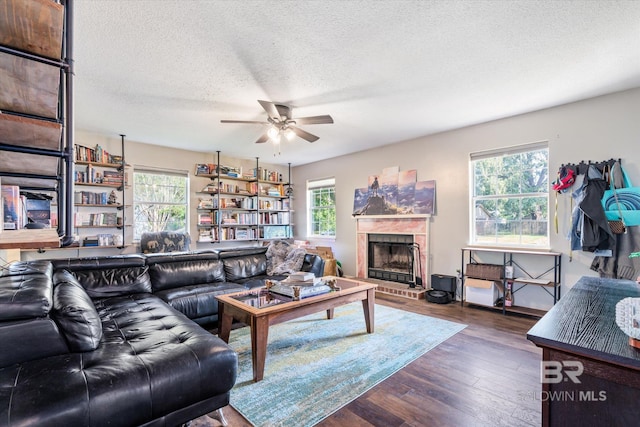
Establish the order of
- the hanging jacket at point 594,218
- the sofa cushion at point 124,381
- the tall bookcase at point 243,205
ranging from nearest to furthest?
the sofa cushion at point 124,381 → the hanging jacket at point 594,218 → the tall bookcase at point 243,205

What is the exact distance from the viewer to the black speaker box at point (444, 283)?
14.0ft

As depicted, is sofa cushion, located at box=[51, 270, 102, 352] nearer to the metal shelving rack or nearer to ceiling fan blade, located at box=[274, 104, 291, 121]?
the metal shelving rack

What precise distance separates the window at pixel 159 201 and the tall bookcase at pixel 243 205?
314 mm

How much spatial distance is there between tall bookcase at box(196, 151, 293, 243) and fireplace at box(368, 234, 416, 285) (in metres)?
2.25

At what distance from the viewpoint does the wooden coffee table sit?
220cm

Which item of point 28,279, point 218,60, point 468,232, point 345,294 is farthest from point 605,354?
point 468,232

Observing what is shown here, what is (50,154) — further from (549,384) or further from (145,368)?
(549,384)

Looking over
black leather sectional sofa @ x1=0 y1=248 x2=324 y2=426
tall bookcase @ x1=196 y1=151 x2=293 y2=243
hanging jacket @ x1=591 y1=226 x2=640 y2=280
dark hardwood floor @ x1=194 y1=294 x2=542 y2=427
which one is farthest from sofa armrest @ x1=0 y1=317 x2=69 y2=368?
hanging jacket @ x1=591 y1=226 x2=640 y2=280

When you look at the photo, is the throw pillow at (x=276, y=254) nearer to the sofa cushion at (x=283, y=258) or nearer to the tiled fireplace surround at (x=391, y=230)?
the sofa cushion at (x=283, y=258)

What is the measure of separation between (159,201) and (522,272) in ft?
18.5

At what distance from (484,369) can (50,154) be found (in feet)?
9.69

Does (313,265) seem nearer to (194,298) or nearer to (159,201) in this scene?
(194,298)

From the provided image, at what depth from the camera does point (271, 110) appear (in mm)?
2986


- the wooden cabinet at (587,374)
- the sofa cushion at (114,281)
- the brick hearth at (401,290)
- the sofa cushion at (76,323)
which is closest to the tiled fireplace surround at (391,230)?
the brick hearth at (401,290)
